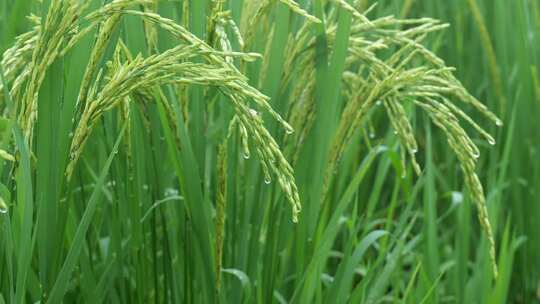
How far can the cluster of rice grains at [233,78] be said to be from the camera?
1.31m

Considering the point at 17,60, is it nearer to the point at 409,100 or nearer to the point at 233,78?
the point at 233,78

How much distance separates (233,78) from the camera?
1.27 metres

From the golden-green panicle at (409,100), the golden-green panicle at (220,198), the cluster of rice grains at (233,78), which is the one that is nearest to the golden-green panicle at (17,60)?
the cluster of rice grains at (233,78)

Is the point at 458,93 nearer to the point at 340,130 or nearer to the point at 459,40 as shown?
the point at 340,130

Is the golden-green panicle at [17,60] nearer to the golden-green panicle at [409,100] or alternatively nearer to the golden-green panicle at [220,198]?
the golden-green panicle at [220,198]

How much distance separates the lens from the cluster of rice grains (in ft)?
4.28

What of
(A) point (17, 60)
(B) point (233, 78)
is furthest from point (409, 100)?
(A) point (17, 60)

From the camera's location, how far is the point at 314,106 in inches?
72.8

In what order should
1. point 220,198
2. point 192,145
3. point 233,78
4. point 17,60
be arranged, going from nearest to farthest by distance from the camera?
1. point 233,78
2. point 17,60
3. point 220,198
4. point 192,145

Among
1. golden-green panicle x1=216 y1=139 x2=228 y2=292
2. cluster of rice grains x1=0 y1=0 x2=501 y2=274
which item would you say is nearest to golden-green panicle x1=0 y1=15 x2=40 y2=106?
cluster of rice grains x1=0 y1=0 x2=501 y2=274

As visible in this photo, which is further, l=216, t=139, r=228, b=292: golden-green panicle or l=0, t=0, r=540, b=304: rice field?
l=216, t=139, r=228, b=292: golden-green panicle

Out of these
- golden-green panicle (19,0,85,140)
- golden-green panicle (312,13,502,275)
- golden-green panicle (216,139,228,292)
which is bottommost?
golden-green panicle (216,139,228,292)

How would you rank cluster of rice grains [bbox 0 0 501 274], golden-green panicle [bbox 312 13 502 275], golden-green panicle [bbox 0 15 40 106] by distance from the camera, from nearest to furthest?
cluster of rice grains [bbox 0 0 501 274] < golden-green panicle [bbox 0 15 40 106] < golden-green panicle [bbox 312 13 502 275]

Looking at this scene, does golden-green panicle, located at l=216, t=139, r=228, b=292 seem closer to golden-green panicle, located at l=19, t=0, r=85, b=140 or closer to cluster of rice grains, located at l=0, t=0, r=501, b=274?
cluster of rice grains, located at l=0, t=0, r=501, b=274
